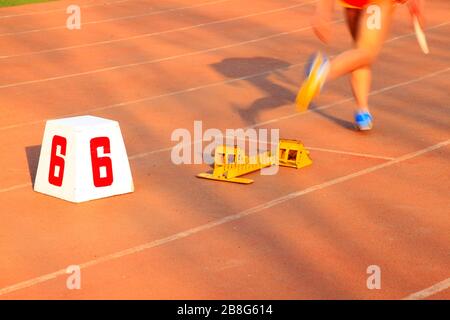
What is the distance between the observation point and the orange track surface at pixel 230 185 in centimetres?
588

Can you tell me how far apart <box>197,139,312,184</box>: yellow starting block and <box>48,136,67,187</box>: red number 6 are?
101cm

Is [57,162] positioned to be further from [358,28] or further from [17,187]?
[358,28]

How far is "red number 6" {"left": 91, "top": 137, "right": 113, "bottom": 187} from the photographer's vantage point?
7.27 metres

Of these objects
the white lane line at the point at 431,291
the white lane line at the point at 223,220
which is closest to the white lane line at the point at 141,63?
the white lane line at the point at 223,220

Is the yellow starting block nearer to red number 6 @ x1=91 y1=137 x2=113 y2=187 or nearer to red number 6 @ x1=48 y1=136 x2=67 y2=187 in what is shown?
red number 6 @ x1=91 y1=137 x2=113 y2=187

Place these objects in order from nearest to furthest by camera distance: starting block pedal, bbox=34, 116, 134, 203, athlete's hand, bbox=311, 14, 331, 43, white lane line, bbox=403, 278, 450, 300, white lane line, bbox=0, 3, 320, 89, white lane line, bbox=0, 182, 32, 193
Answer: white lane line, bbox=403, 278, 450, 300 < starting block pedal, bbox=34, 116, 134, 203 < white lane line, bbox=0, 182, 32, 193 < athlete's hand, bbox=311, 14, 331, 43 < white lane line, bbox=0, 3, 320, 89

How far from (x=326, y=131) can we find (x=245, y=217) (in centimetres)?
233

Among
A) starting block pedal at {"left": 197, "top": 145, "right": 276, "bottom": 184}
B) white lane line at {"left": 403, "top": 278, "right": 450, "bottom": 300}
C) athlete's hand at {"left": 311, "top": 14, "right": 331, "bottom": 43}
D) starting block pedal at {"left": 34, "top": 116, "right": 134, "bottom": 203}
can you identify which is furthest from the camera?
athlete's hand at {"left": 311, "top": 14, "right": 331, "bottom": 43}

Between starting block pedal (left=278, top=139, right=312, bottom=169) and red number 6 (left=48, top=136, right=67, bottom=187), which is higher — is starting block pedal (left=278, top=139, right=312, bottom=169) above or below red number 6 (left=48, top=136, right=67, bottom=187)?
below

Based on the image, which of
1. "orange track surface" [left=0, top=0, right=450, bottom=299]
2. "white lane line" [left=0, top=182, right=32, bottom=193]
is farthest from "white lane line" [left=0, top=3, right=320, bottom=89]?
"white lane line" [left=0, top=182, right=32, bottom=193]

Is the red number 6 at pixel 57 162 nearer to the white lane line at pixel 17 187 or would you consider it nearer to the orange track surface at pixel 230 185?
the orange track surface at pixel 230 185

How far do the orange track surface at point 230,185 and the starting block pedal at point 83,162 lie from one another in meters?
0.11
